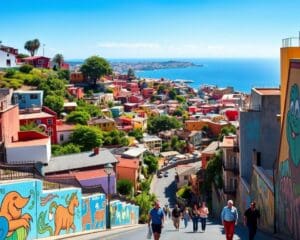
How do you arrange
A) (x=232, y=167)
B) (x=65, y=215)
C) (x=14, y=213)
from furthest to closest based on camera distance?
(x=232, y=167)
(x=65, y=215)
(x=14, y=213)

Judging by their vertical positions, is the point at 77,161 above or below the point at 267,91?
below

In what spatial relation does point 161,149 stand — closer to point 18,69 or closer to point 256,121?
point 18,69

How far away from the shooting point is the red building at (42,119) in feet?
194

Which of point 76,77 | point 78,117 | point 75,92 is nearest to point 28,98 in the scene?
point 78,117

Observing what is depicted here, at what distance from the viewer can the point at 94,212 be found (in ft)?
73.3

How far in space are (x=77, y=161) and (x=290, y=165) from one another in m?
33.4

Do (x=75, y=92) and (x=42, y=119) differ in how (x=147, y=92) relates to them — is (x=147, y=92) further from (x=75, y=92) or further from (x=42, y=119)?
(x=42, y=119)

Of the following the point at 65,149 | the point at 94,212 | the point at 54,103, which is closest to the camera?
the point at 94,212

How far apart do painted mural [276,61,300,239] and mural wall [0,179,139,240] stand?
799cm

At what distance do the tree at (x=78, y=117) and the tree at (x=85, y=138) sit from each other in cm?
756

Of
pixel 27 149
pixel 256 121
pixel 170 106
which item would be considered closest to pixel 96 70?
pixel 170 106

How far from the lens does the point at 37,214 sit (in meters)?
17.3

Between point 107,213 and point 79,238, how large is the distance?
6.30 metres

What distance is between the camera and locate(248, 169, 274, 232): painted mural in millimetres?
20042
